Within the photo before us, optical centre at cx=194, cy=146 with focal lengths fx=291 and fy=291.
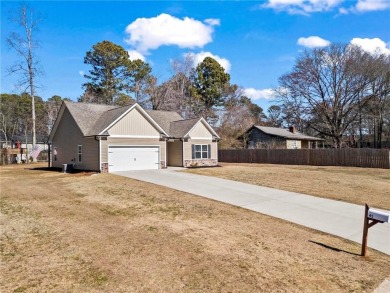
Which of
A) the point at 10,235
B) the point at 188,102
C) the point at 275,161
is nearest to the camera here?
the point at 10,235

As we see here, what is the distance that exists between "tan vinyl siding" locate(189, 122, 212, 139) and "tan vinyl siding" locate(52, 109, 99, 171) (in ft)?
28.6

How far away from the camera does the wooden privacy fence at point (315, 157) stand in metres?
24.0

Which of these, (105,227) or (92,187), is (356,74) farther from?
(105,227)

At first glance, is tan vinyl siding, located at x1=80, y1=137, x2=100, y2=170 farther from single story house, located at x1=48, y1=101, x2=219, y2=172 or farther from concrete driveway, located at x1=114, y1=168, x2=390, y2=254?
concrete driveway, located at x1=114, y1=168, x2=390, y2=254

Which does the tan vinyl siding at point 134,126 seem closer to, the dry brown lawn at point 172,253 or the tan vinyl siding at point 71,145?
the tan vinyl siding at point 71,145

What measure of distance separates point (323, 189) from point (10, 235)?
39.2 feet

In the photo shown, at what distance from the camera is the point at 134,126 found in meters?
21.4

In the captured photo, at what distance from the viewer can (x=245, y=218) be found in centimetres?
811

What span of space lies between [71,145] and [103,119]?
3815 mm

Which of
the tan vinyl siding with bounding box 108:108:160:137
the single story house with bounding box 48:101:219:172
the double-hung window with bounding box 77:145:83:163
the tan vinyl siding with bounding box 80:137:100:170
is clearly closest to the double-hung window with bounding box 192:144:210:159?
the single story house with bounding box 48:101:219:172

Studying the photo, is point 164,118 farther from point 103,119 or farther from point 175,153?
point 103,119

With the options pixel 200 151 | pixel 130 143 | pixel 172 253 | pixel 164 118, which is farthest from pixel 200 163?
pixel 172 253

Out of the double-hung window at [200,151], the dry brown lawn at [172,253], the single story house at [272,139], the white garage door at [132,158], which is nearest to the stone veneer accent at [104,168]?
the white garage door at [132,158]

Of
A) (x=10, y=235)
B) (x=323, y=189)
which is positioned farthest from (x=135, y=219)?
(x=323, y=189)
